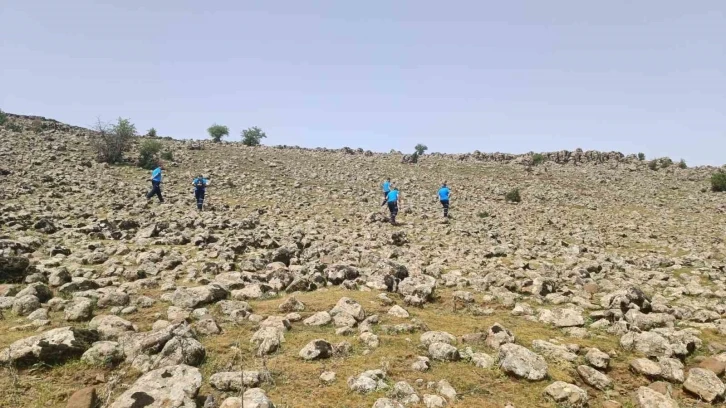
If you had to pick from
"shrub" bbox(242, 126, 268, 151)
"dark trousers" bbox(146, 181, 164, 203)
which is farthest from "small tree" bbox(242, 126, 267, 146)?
"dark trousers" bbox(146, 181, 164, 203)

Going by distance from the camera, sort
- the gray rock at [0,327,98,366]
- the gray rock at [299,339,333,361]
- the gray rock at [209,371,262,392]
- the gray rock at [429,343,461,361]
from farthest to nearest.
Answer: the gray rock at [429,343,461,361]
the gray rock at [299,339,333,361]
the gray rock at [0,327,98,366]
the gray rock at [209,371,262,392]

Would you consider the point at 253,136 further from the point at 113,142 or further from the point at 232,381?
the point at 232,381

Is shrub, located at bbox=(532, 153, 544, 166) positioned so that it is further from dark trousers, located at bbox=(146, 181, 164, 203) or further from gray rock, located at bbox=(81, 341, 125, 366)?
gray rock, located at bbox=(81, 341, 125, 366)

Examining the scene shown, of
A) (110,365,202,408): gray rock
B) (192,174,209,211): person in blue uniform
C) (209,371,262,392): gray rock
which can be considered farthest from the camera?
(192,174,209,211): person in blue uniform

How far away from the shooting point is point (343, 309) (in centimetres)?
699

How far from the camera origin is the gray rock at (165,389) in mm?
4137

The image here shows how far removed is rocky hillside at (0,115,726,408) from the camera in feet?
15.8

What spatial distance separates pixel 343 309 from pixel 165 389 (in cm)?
315

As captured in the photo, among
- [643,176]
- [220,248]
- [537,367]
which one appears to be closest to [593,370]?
[537,367]

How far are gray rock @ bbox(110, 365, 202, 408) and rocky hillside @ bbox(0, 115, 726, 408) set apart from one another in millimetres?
21

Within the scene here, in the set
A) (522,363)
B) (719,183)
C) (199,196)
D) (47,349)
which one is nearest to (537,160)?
(719,183)

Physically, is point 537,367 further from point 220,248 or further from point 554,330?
point 220,248

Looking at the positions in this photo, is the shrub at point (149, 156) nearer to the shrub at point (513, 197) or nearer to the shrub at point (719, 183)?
the shrub at point (513, 197)

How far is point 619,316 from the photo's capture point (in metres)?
7.18
